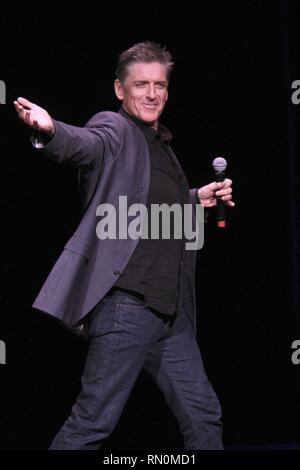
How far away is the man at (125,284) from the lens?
1.77 metres

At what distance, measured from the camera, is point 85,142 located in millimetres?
1752

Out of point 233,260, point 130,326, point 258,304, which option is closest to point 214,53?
point 233,260

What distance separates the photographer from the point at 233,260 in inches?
118

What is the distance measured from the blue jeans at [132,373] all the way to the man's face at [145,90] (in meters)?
0.51

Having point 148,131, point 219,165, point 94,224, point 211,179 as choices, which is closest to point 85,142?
point 94,224

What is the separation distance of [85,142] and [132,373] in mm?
563

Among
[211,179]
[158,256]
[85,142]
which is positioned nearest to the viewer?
[85,142]

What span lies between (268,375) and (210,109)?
1.09 metres

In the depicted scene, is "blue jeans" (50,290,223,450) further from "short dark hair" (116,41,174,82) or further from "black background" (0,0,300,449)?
"black background" (0,0,300,449)

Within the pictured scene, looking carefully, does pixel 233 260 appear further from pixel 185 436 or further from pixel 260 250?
pixel 185 436

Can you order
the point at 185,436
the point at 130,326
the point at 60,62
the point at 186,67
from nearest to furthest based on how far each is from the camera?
the point at 130,326 < the point at 185,436 < the point at 60,62 < the point at 186,67

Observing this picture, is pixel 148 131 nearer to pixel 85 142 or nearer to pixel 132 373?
pixel 85 142

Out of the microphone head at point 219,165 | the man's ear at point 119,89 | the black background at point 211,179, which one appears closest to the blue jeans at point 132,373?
the microphone head at point 219,165

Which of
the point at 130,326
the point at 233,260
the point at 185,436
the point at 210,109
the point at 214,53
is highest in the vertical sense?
the point at 214,53
